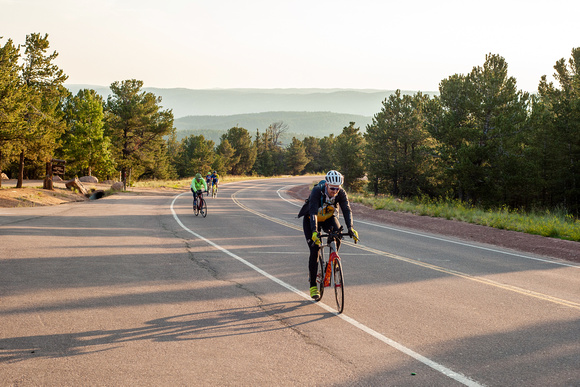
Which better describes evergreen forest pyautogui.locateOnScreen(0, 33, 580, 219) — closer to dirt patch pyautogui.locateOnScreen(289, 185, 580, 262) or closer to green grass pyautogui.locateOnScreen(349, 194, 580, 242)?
green grass pyautogui.locateOnScreen(349, 194, 580, 242)

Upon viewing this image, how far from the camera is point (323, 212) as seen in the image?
657 centimetres

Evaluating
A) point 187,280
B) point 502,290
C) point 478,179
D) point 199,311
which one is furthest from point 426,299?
point 478,179

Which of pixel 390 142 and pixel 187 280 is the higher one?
pixel 390 142

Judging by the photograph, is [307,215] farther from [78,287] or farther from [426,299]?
[78,287]

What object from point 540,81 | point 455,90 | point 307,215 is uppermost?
point 540,81

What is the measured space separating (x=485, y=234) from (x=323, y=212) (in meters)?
10.3

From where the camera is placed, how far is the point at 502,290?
746 cm

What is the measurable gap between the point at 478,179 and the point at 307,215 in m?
27.0

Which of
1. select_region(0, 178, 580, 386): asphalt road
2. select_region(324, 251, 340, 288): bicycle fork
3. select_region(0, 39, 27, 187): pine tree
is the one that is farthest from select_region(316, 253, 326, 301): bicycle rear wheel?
select_region(0, 39, 27, 187): pine tree

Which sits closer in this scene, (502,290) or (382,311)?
(382,311)

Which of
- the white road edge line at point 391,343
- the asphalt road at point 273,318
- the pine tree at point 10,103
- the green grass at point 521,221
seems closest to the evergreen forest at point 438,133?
the pine tree at point 10,103

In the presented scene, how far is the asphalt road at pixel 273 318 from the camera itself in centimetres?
415

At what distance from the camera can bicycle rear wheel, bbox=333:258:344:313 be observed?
6031 millimetres

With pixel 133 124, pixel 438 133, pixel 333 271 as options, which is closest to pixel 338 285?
pixel 333 271
